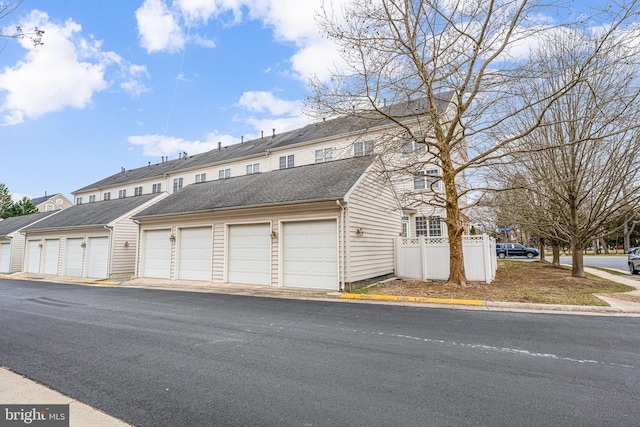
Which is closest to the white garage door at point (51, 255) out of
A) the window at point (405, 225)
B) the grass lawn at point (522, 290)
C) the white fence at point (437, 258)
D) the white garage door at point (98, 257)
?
the white garage door at point (98, 257)

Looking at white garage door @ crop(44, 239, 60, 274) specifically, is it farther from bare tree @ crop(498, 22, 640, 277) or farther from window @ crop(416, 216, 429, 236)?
bare tree @ crop(498, 22, 640, 277)

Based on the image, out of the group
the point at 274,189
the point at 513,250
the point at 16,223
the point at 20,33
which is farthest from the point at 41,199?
the point at 513,250

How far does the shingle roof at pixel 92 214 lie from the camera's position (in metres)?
18.1

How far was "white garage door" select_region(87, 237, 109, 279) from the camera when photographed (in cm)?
1708

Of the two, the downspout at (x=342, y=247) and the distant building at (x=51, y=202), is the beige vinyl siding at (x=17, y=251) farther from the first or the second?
the distant building at (x=51, y=202)

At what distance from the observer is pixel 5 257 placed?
24.0 metres

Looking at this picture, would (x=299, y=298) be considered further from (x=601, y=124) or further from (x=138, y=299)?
(x=601, y=124)

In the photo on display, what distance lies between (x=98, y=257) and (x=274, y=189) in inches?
464

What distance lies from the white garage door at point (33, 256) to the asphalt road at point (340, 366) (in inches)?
707

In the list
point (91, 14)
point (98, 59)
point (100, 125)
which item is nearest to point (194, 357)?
point (91, 14)

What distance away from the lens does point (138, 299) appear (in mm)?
9859

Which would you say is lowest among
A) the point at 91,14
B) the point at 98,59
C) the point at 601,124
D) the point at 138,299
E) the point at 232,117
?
the point at 138,299

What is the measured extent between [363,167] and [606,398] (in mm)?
10023

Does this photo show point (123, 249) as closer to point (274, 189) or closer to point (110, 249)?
point (110, 249)
